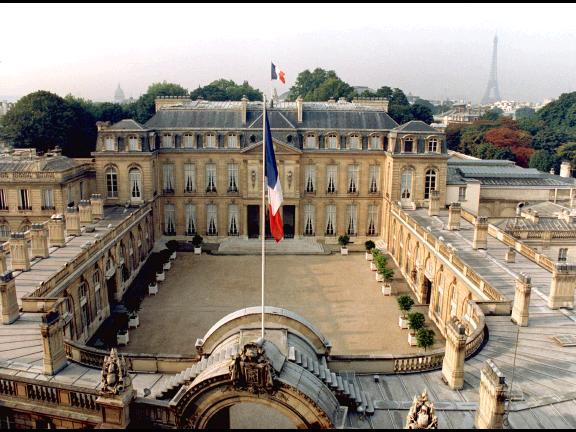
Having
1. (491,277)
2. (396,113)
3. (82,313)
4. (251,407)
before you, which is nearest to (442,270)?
(491,277)

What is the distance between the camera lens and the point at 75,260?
1120 inches

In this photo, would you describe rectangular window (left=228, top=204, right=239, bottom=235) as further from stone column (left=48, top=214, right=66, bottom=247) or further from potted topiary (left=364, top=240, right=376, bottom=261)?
stone column (left=48, top=214, right=66, bottom=247)

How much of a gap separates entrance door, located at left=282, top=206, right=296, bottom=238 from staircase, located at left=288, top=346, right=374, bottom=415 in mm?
36678

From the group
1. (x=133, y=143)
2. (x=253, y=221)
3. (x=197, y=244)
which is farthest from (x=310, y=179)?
(x=133, y=143)

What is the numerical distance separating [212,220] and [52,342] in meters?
34.3

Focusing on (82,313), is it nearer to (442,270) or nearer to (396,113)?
(442,270)

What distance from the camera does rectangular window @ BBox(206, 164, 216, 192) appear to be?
50.9m

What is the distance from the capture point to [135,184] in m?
48.7

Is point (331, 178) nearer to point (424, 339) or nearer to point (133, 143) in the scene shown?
point (133, 143)

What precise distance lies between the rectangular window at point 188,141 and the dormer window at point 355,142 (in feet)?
49.4

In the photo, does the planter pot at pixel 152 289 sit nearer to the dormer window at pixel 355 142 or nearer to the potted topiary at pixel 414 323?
the potted topiary at pixel 414 323

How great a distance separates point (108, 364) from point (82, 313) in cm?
1689

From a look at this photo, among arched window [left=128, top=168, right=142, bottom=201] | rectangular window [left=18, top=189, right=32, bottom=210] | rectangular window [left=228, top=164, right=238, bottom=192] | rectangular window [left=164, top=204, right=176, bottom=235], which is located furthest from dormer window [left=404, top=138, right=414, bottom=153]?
rectangular window [left=18, top=189, right=32, bottom=210]

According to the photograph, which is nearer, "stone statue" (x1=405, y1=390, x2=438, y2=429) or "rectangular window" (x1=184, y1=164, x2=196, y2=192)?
"stone statue" (x1=405, y1=390, x2=438, y2=429)
